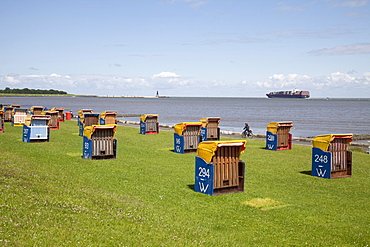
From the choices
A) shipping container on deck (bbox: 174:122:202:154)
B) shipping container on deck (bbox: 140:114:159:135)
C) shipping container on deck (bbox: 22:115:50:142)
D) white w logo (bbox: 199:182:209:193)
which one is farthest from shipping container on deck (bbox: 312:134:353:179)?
shipping container on deck (bbox: 140:114:159:135)

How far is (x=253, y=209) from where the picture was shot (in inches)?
485

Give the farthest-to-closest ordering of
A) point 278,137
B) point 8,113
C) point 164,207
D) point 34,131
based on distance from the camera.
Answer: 1. point 8,113
2. point 34,131
3. point 278,137
4. point 164,207

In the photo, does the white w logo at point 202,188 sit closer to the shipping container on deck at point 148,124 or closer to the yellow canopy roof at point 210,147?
the yellow canopy roof at point 210,147

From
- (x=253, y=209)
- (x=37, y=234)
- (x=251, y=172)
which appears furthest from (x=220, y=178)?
(x=37, y=234)

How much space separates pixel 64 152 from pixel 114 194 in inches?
454

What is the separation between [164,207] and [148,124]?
2763 cm

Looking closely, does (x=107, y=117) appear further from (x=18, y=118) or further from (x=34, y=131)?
(x=34, y=131)

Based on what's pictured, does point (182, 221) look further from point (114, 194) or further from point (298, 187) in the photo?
point (298, 187)

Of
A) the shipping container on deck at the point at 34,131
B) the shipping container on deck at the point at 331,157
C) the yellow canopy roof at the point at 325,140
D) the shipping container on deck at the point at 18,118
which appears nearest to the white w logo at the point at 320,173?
the shipping container on deck at the point at 331,157

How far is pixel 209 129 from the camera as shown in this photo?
34.3 m

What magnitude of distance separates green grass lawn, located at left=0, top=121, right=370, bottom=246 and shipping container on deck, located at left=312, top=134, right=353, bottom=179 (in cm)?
50

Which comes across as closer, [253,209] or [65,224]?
[65,224]

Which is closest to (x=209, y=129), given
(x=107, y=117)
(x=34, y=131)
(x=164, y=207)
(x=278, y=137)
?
(x=278, y=137)

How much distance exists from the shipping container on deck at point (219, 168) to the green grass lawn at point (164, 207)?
0.46 m
